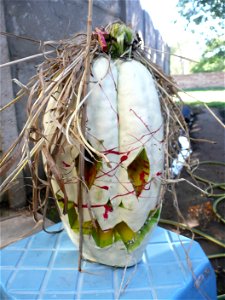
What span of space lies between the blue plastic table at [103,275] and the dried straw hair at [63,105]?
20 centimetres

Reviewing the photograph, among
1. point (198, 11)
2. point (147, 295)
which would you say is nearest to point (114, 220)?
point (147, 295)

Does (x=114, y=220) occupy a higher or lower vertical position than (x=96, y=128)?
lower

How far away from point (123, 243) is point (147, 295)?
0.12 metres

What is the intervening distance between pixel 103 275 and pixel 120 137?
34 cm

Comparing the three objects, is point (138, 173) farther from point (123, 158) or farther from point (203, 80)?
point (203, 80)

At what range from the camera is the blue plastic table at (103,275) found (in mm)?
820

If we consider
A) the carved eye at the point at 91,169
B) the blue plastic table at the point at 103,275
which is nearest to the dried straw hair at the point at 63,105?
the carved eye at the point at 91,169

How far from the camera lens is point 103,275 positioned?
88 centimetres

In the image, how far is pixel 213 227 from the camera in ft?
6.84

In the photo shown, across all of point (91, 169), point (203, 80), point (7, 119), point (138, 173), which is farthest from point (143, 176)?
point (203, 80)

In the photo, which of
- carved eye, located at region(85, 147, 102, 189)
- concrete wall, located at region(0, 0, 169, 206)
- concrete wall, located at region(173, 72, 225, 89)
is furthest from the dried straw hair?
concrete wall, located at region(173, 72, 225, 89)

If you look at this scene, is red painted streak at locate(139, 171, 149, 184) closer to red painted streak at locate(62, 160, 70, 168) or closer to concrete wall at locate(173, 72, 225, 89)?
red painted streak at locate(62, 160, 70, 168)

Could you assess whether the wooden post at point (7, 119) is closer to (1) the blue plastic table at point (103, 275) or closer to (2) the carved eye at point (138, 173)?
(1) the blue plastic table at point (103, 275)

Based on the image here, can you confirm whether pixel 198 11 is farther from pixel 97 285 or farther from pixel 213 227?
pixel 97 285
